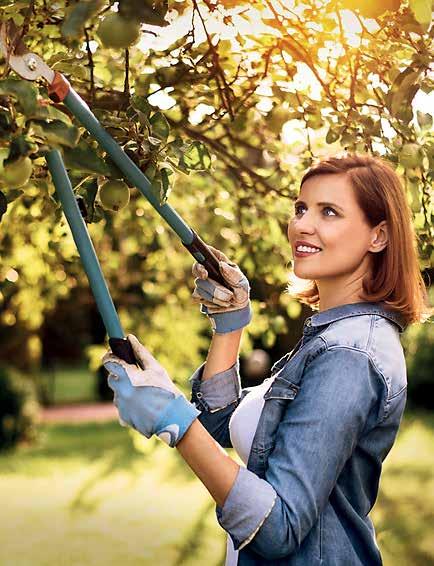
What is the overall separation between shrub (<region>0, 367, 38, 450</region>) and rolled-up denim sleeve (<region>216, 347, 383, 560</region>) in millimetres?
11125

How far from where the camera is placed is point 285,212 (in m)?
4.09

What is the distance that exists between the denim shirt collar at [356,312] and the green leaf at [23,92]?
0.80 meters

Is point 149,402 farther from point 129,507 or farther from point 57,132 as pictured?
point 129,507

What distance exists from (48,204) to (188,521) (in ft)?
20.5

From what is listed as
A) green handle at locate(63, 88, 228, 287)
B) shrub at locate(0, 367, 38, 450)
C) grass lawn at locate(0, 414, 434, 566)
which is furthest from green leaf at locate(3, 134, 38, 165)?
shrub at locate(0, 367, 38, 450)

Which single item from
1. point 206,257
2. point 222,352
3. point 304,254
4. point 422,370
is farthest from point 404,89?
point 422,370

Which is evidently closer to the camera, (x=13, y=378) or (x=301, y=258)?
(x=301, y=258)

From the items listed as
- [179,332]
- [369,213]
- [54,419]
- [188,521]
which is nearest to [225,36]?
[369,213]

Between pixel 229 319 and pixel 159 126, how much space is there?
1.89 feet

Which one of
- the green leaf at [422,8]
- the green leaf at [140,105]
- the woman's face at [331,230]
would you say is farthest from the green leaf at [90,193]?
the green leaf at [422,8]

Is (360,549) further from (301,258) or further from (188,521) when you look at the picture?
(188,521)

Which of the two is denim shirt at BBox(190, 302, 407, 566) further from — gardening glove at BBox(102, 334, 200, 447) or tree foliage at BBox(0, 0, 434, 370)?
tree foliage at BBox(0, 0, 434, 370)

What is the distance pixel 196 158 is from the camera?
2.09 meters

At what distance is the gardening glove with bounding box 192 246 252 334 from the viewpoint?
2.34 metres
